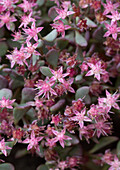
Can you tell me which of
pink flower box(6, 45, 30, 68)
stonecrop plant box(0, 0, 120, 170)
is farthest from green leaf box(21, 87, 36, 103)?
pink flower box(6, 45, 30, 68)

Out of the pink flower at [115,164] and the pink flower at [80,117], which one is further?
the pink flower at [115,164]

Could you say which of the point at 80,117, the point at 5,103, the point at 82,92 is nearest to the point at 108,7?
the point at 82,92

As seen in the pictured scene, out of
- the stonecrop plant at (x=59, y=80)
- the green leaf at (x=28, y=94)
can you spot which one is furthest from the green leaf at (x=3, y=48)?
the green leaf at (x=28, y=94)

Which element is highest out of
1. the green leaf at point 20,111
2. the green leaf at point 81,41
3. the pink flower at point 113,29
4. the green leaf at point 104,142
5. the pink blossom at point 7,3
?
the pink blossom at point 7,3

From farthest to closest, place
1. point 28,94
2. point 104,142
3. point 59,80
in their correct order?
point 104,142 → point 28,94 → point 59,80

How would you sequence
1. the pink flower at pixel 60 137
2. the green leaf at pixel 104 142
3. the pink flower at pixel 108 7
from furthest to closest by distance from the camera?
the green leaf at pixel 104 142
the pink flower at pixel 108 7
the pink flower at pixel 60 137

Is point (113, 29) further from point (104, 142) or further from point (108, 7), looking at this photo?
point (104, 142)

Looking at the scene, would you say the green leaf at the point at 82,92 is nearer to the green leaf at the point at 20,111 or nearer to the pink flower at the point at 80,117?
the pink flower at the point at 80,117

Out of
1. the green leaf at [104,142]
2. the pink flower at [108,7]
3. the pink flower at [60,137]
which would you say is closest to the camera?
the pink flower at [60,137]

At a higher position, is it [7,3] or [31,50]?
[7,3]
